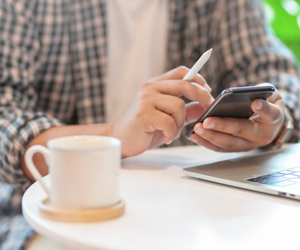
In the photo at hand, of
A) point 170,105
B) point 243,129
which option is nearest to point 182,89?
point 170,105

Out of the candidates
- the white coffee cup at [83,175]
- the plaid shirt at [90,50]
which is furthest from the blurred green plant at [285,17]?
the white coffee cup at [83,175]

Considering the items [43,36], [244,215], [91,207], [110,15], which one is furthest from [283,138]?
[43,36]

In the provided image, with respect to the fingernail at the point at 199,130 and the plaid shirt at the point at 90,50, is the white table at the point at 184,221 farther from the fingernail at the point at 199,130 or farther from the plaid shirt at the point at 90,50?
the plaid shirt at the point at 90,50

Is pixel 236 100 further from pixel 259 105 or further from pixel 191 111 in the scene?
pixel 191 111

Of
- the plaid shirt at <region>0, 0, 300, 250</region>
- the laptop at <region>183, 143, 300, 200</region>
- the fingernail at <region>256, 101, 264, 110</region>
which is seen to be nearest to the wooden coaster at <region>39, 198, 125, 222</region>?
the laptop at <region>183, 143, 300, 200</region>

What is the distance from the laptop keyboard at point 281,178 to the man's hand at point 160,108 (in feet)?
0.57

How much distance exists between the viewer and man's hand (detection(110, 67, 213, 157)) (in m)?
0.63

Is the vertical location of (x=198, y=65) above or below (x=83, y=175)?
above

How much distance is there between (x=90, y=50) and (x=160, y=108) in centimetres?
63

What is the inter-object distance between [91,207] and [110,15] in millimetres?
939

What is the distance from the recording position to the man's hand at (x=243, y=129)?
62 cm

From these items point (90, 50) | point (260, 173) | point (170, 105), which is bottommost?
point (260, 173)

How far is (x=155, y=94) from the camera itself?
65cm

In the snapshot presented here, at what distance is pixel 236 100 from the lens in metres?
0.56
